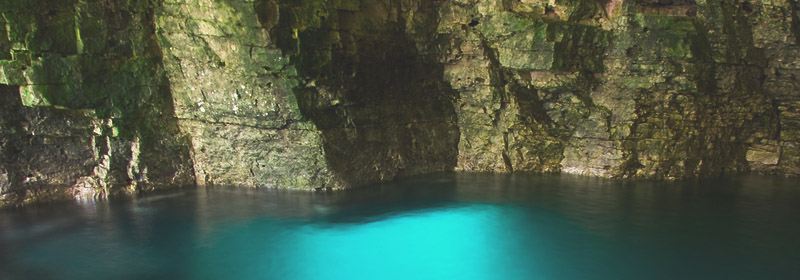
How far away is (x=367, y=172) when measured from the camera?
1370 centimetres

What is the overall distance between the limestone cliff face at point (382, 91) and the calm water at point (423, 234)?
3.29ft

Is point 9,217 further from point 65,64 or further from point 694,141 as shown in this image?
point 694,141

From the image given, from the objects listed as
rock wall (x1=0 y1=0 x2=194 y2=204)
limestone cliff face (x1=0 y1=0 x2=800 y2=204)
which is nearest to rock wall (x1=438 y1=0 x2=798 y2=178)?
limestone cliff face (x1=0 y1=0 x2=800 y2=204)

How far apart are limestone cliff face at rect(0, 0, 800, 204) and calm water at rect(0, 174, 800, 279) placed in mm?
1004

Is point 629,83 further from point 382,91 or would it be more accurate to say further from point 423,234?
point 423,234

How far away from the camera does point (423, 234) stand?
10570 millimetres

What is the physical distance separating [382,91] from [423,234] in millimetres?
4686

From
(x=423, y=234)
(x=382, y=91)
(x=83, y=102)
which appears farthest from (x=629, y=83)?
(x=83, y=102)

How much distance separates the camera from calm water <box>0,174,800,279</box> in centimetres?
897

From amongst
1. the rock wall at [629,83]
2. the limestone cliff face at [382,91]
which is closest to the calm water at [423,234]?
the limestone cliff face at [382,91]

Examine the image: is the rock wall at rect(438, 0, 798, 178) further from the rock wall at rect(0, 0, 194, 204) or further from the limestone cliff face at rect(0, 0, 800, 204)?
the rock wall at rect(0, 0, 194, 204)

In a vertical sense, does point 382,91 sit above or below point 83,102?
above

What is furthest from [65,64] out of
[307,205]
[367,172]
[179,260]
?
[367,172]

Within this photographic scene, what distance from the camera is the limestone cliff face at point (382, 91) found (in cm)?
1100
